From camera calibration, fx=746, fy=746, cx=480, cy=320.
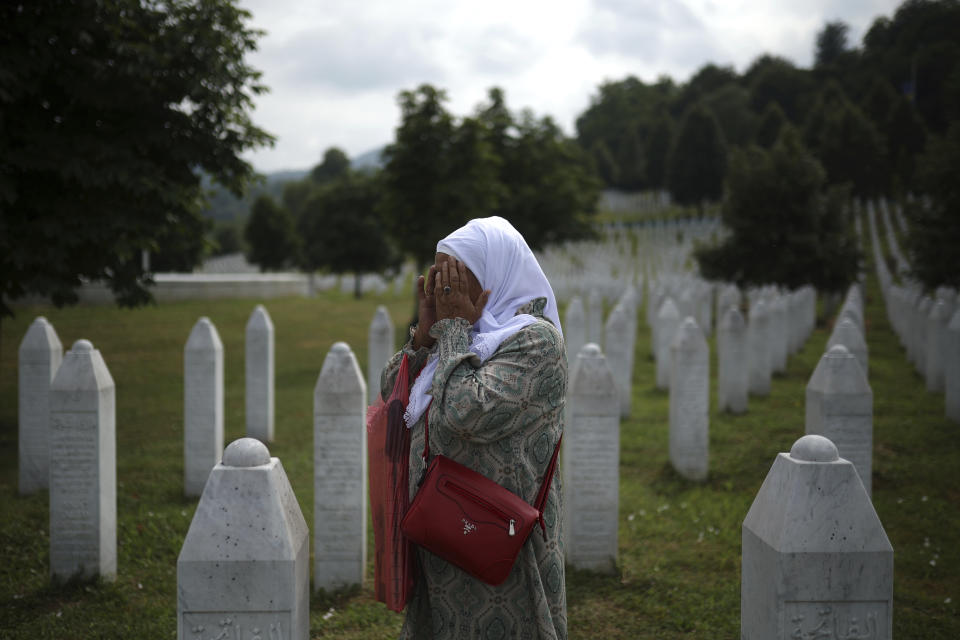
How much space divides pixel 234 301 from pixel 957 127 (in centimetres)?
2525

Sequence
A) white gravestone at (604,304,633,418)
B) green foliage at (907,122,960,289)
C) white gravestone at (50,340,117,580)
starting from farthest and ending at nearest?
green foliage at (907,122,960,289)
white gravestone at (604,304,633,418)
white gravestone at (50,340,117,580)

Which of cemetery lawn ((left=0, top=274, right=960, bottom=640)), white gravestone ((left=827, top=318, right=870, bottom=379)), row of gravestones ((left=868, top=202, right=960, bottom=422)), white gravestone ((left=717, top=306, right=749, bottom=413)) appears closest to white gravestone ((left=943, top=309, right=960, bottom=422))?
row of gravestones ((left=868, top=202, right=960, bottom=422))

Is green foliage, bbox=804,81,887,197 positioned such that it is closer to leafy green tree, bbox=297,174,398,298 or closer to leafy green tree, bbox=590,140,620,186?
leafy green tree, bbox=297,174,398,298

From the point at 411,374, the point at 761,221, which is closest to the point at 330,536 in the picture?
the point at 411,374

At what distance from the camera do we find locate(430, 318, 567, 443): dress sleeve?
2594 millimetres

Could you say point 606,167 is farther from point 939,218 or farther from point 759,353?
point 759,353

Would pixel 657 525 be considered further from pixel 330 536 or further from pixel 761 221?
pixel 761 221

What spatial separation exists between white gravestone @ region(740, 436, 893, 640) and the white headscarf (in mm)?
1057

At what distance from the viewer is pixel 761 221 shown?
23.0 m

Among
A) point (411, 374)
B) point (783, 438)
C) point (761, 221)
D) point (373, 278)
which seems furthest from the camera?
point (373, 278)

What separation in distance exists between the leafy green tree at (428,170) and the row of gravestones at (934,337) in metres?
10.4

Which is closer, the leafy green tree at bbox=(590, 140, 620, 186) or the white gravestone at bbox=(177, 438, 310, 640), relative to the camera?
the white gravestone at bbox=(177, 438, 310, 640)

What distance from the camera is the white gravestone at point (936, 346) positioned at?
12.1m

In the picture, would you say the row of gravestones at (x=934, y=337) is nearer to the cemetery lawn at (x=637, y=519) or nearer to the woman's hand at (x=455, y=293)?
the cemetery lawn at (x=637, y=519)
